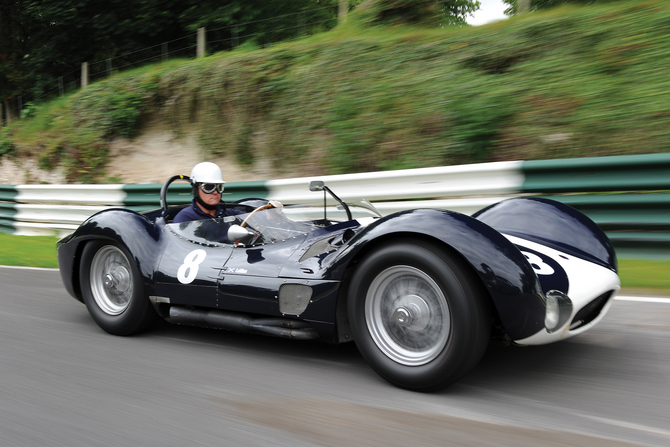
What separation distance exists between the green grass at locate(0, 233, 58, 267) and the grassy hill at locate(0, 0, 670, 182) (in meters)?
3.30

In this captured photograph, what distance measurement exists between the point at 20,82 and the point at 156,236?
58.1ft

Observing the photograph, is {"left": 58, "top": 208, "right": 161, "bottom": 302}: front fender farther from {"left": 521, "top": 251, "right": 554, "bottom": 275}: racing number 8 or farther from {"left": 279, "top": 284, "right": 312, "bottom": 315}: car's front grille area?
{"left": 521, "top": 251, "right": 554, "bottom": 275}: racing number 8

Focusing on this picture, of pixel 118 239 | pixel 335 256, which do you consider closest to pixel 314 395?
pixel 335 256

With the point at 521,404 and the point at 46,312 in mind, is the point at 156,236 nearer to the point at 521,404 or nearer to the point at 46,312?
the point at 46,312

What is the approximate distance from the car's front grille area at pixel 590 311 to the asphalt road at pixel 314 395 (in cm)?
24

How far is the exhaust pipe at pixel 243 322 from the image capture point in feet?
9.82

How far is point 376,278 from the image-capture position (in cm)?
273

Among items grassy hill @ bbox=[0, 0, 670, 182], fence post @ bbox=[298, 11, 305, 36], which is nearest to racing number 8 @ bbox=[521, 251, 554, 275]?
grassy hill @ bbox=[0, 0, 670, 182]

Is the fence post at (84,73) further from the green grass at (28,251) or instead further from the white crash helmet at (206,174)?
the white crash helmet at (206,174)

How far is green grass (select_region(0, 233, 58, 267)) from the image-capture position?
6766mm

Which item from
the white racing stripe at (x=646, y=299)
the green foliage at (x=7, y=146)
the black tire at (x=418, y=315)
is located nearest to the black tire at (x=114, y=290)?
the black tire at (x=418, y=315)

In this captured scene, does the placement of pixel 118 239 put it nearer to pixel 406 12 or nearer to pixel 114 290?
pixel 114 290

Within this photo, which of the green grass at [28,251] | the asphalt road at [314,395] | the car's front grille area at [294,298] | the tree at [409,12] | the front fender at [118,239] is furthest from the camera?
the tree at [409,12]

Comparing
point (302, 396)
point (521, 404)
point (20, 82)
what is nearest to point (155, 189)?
point (302, 396)
